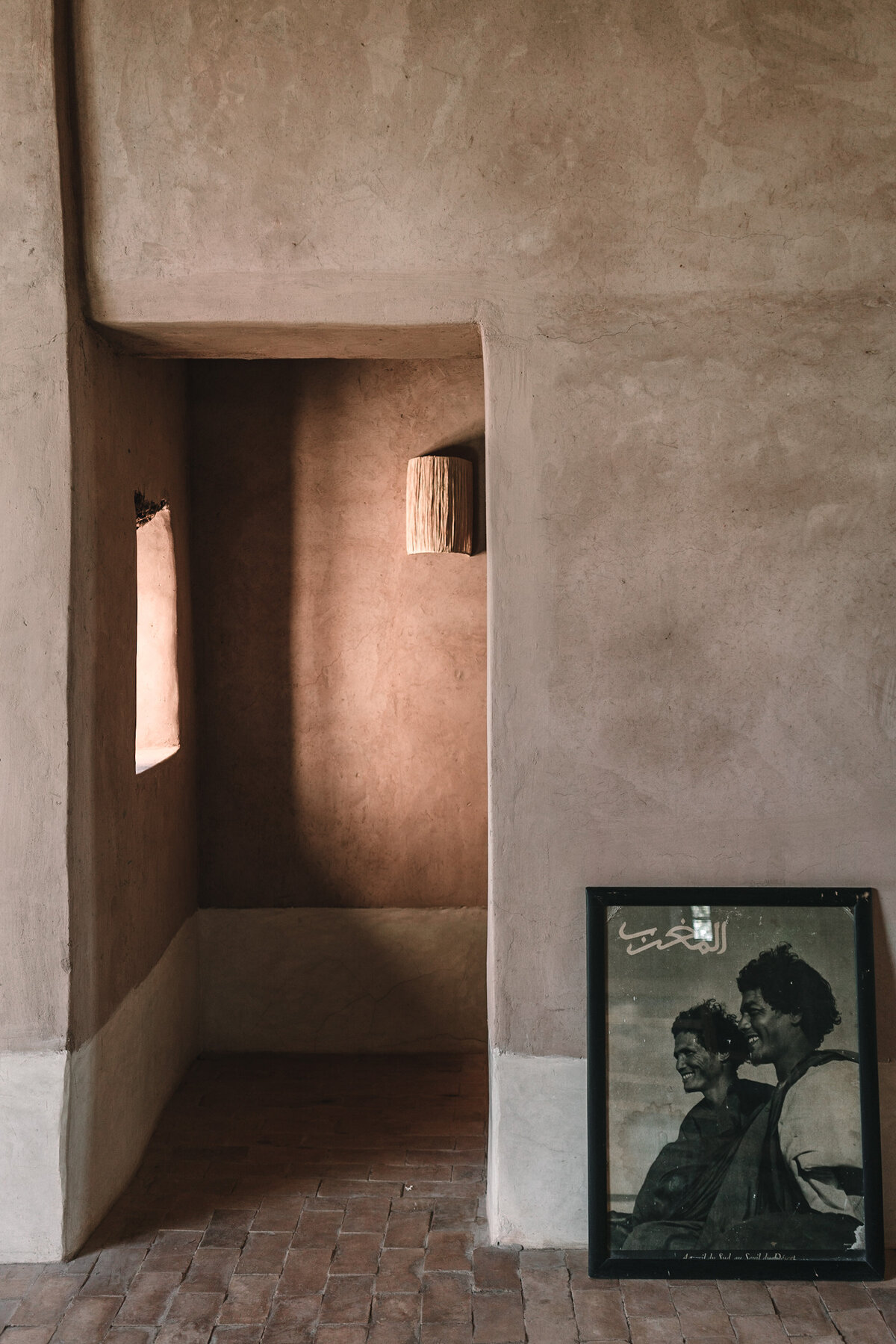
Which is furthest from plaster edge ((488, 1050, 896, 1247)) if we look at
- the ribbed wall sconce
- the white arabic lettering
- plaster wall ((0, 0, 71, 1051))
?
the ribbed wall sconce

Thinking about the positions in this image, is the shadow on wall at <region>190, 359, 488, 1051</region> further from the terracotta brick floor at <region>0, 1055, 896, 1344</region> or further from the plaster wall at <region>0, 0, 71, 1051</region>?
the plaster wall at <region>0, 0, 71, 1051</region>

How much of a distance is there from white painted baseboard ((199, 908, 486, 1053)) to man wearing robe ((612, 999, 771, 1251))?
1862mm

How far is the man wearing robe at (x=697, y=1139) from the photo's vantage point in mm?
3205

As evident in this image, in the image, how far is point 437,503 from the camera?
482 cm

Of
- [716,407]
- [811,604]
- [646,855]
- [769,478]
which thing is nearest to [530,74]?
[716,407]

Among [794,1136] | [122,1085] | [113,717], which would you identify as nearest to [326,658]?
[113,717]

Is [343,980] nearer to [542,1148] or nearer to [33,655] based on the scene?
[542,1148]

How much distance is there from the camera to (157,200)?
327cm

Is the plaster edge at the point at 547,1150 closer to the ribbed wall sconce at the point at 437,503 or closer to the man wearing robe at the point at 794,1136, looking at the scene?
the man wearing robe at the point at 794,1136

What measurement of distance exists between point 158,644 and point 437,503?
56.1 inches

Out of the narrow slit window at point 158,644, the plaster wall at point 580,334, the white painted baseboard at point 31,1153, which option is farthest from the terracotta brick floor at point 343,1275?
the narrow slit window at point 158,644

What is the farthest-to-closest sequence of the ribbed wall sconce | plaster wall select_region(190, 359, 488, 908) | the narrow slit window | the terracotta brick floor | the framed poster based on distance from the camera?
1. plaster wall select_region(190, 359, 488, 908)
2. the ribbed wall sconce
3. the narrow slit window
4. the framed poster
5. the terracotta brick floor

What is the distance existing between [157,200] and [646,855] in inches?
102

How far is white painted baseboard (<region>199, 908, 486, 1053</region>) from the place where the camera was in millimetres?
5043
